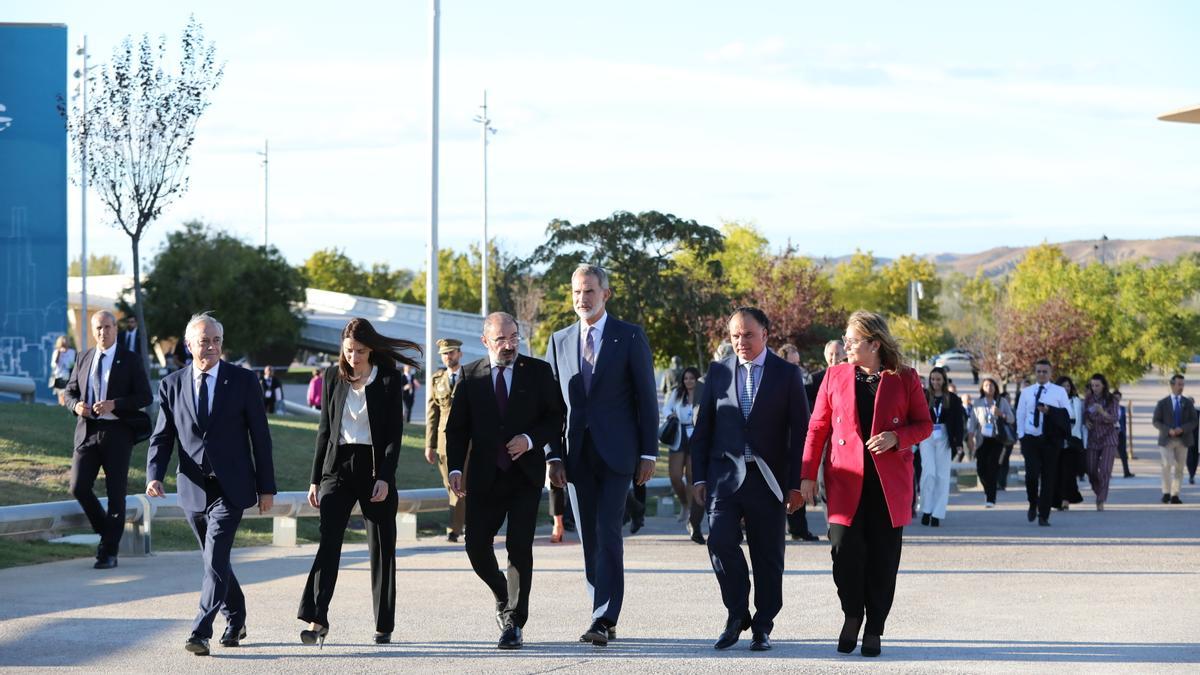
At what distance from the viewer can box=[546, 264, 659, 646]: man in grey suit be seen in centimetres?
902

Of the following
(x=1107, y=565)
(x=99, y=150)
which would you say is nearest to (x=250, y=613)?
(x=1107, y=565)

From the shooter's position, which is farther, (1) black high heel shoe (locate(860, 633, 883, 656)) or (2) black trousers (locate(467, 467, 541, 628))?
(2) black trousers (locate(467, 467, 541, 628))

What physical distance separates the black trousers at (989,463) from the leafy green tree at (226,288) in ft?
147

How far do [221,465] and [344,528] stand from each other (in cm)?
76

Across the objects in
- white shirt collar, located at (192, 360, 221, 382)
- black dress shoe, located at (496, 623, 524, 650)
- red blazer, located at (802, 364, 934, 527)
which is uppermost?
white shirt collar, located at (192, 360, 221, 382)

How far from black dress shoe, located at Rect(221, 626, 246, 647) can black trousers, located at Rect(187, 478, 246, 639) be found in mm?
28

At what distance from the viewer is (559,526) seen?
15359mm

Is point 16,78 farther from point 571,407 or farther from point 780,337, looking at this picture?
point 571,407

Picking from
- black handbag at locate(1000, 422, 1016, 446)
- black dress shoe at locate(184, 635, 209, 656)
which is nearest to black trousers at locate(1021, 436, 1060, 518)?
black handbag at locate(1000, 422, 1016, 446)

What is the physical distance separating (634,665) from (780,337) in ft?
95.4

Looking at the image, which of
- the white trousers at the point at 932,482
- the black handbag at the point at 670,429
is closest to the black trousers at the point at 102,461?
the black handbag at the point at 670,429

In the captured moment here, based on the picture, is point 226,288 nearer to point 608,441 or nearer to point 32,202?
point 32,202

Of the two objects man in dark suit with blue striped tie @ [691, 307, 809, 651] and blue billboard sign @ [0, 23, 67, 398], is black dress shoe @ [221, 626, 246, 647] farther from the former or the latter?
blue billboard sign @ [0, 23, 67, 398]

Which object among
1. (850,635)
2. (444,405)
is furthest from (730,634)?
(444,405)
